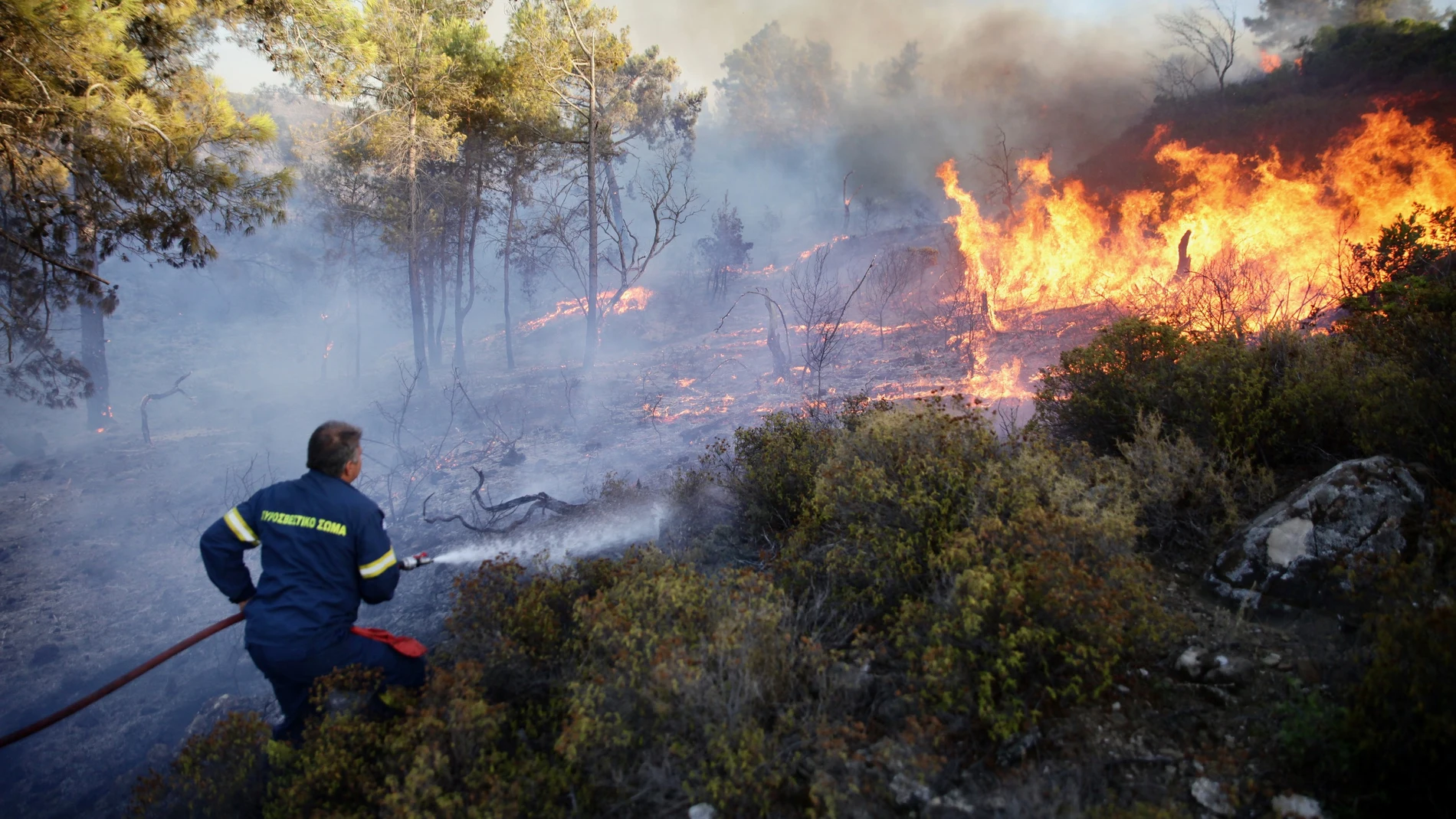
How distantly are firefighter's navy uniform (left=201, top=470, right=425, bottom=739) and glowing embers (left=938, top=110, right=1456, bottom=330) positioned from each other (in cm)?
1008

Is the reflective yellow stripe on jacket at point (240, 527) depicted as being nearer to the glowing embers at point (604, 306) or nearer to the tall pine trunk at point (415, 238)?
the tall pine trunk at point (415, 238)

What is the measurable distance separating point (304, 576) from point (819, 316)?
1276 cm

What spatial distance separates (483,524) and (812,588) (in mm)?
5808

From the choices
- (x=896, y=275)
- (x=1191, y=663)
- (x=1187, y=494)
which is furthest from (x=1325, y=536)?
→ (x=896, y=275)

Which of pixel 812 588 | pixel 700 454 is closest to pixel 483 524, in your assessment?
pixel 700 454

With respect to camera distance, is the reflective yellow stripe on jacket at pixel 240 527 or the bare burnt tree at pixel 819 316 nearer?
the reflective yellow stripe on jacket at pixel 240 527

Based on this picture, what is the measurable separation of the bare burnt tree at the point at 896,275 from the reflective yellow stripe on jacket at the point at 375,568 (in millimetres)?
17745

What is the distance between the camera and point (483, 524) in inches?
321

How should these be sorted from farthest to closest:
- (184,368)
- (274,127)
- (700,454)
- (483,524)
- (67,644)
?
(184,368) → (700,454) → (483,524) → (67,644) → (274,127)

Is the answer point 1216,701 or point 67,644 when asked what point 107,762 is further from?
point 1216,701

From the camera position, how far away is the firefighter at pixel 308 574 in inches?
128

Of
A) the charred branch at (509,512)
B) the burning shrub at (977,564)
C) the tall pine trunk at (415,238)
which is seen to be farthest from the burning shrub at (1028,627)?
the tall pine trunk at (415,238)

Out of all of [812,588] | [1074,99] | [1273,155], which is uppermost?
[1074,99]

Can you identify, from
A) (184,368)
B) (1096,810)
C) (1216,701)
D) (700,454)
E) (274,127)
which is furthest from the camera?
(184,368)
